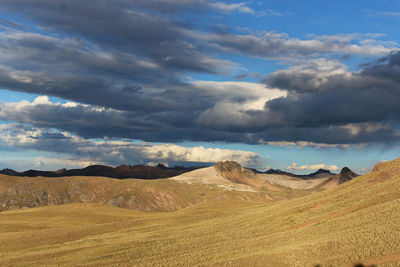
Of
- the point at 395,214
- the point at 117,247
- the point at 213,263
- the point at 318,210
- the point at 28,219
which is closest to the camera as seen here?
the point at 213,263

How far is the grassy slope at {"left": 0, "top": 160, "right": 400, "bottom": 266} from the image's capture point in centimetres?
3969

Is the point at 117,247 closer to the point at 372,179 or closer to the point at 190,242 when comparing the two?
the point at 190,242

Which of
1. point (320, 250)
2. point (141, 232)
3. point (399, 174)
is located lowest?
point (141, 232)

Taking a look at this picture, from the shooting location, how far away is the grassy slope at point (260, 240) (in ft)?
130

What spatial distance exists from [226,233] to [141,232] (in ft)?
74.6

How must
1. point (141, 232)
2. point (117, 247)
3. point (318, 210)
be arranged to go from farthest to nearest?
point (141, 232) < point (318, 210) < point (117, 247)

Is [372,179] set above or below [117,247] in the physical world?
above

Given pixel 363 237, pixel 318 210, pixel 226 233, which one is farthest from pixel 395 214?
pixel 226 233

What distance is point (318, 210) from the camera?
6988 centimetres

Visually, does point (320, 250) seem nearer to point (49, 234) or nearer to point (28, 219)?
point (49, 234)

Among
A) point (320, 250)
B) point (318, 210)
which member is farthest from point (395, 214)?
point (318, 210)

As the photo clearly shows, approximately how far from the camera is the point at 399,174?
8156 centimetres

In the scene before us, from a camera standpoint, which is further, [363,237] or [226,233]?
[226,233]

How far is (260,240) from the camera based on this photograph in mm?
56688
